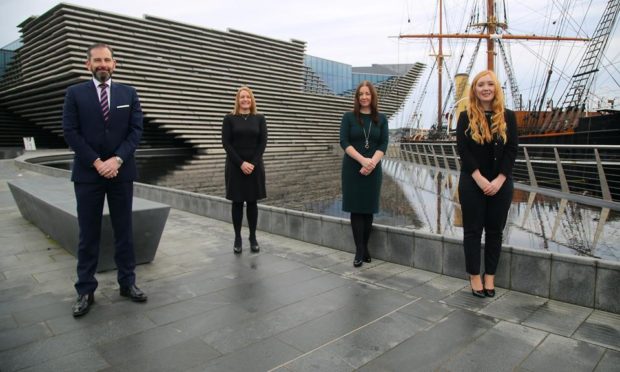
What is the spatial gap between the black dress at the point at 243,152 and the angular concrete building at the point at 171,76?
Result: 710 inches

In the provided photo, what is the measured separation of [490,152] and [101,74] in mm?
2848

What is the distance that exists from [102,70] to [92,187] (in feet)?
2.72

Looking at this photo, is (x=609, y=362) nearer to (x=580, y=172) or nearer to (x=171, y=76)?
(x=580, y=172)

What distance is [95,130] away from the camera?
311 cm

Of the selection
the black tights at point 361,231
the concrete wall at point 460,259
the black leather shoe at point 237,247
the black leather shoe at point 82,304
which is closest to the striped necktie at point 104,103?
the black leather shoe at point 82,304

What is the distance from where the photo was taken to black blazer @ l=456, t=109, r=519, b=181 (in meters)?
3.20

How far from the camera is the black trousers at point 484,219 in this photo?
129 inches

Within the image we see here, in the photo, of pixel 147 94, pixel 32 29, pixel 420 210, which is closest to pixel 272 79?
pixel 147 94

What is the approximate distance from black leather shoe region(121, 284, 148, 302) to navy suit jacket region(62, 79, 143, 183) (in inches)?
32.3

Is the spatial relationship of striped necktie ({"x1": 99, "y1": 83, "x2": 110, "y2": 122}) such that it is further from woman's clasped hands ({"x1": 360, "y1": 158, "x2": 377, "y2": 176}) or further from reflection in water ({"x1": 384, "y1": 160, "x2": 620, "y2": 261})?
reflection in water ({"x1": 384, "y1": 160, "x2": 620, "y2": 261})

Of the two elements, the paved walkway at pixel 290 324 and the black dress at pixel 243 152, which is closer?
the paved walkway at pixel 290 324

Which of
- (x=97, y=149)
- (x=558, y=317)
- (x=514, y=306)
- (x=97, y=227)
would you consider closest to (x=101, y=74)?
(x=97, y=149)

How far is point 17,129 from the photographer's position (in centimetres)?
3562

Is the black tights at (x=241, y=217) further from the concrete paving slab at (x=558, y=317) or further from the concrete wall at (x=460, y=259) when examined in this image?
the concrete paving slab at (x=558, y=317)
